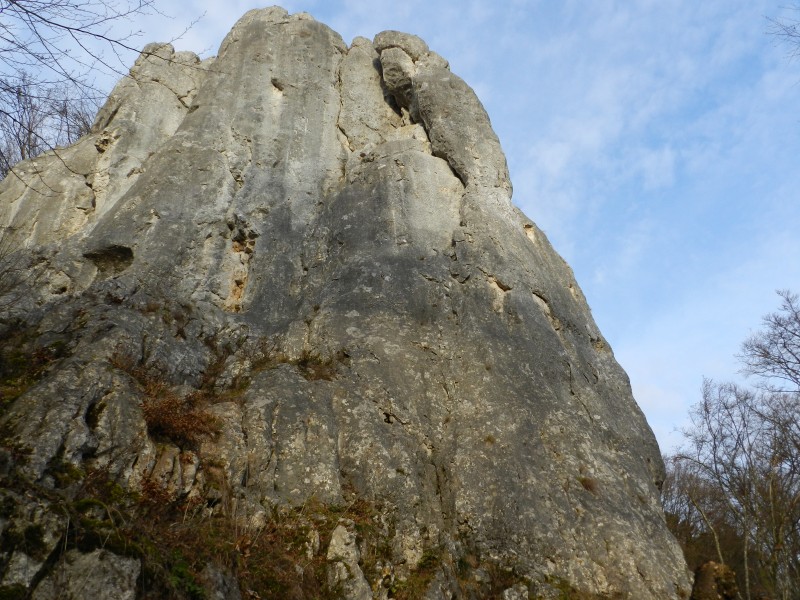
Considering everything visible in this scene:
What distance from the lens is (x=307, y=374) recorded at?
457 inches

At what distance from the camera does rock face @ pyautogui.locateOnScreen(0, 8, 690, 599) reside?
820 cm

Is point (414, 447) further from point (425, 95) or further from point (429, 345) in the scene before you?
point (425, 95)

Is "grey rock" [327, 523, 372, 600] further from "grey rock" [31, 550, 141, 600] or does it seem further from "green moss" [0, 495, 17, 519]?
"green moss" [0, 495, 17, 519]

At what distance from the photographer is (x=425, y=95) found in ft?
63.5

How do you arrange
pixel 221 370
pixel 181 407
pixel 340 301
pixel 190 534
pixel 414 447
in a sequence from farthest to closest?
pixel 340 301 < pixel 221 370 < pixel 414 447 < pixel 181 407 < pixel 190 534

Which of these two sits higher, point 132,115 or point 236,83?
point 236,83

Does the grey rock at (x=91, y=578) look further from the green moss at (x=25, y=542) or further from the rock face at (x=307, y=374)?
the green moss at (x=25, y=542)

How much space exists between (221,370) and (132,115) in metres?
11.1

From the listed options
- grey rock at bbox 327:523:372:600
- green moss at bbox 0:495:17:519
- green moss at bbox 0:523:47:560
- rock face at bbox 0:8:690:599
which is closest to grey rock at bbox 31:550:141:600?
rock face at bbox 0:8:690:599

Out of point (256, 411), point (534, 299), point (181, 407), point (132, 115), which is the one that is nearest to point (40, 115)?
point (181, 407)

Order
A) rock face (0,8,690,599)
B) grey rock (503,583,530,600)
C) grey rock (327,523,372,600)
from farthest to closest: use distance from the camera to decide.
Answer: grey rock (503,583,530,600) → grey rock (327,523,372,600) → rock face (0,8,690,599)

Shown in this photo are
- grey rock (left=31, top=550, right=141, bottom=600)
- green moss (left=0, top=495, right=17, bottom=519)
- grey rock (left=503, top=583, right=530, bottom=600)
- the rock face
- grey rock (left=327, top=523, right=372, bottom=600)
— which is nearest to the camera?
grey rock (left=31, top=550, right=141, bottom=600)

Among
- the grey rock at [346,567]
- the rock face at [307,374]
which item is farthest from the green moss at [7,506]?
the grey rock at [346,567]

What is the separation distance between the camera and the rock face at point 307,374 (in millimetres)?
8195
